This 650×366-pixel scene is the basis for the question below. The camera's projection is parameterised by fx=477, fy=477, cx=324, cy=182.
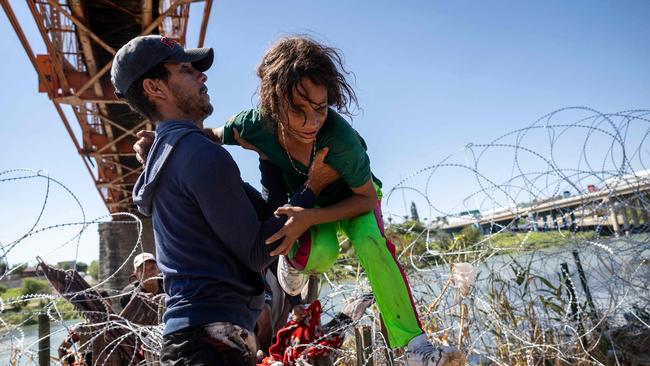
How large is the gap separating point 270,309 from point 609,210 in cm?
205

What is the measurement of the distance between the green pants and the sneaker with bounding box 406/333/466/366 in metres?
0.05

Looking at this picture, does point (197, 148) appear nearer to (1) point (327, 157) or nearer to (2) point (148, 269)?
(1) point (327, 157)

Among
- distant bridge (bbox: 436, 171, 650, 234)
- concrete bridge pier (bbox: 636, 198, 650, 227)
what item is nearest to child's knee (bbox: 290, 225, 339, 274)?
distant bridge (bbox: 436, 171, 650, 234)

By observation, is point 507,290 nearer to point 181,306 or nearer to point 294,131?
point 294,131

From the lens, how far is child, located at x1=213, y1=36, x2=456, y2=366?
1.83 metres

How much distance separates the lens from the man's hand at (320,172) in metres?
1.83

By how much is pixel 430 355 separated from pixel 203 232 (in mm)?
975

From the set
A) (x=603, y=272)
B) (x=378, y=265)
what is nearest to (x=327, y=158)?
(x=378, y=265)

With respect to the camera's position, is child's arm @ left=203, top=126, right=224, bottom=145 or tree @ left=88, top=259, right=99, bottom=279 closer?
child's arm @ left=203, top=126, right=224, bottom=145

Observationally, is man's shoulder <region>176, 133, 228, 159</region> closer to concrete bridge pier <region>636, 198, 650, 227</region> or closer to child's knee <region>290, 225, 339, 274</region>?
child's knee <region>290, 225, 339, 274</region>

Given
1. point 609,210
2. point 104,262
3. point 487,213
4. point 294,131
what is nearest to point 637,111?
point 609,210

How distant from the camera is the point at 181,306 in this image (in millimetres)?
1205

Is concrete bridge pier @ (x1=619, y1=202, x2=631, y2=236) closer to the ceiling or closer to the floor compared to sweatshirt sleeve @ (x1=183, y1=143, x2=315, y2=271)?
closer to the floor

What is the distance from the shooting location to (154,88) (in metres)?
1.42
